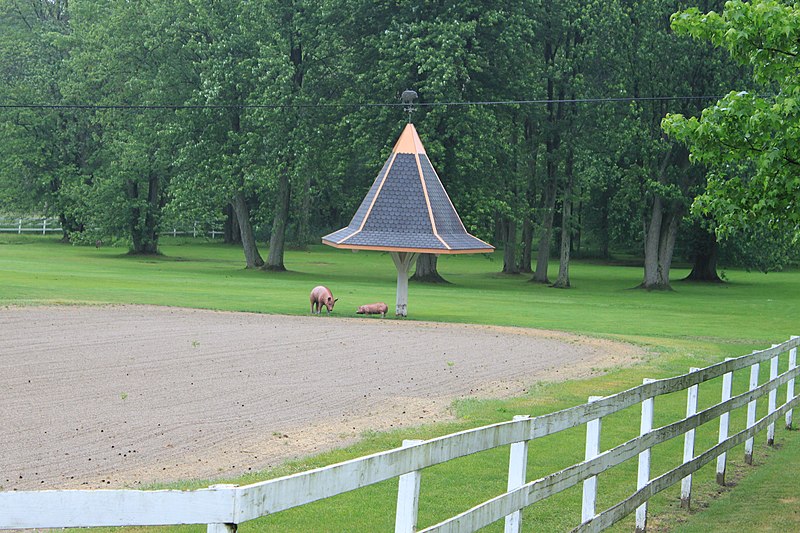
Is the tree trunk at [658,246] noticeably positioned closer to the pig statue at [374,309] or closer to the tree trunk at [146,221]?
the pig statue at [374,309]

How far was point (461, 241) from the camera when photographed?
3259 centimetres

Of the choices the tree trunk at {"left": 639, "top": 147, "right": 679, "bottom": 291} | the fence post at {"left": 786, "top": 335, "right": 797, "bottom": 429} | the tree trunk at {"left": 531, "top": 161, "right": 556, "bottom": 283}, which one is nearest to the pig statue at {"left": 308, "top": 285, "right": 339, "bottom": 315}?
the fence post at {"left": 786, "top": 335, "right": 797, "bottom": 429}

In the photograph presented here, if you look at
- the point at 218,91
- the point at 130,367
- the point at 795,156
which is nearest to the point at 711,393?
the point at 795,156

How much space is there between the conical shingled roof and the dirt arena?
2897 mm

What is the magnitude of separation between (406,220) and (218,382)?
1590 centimetres

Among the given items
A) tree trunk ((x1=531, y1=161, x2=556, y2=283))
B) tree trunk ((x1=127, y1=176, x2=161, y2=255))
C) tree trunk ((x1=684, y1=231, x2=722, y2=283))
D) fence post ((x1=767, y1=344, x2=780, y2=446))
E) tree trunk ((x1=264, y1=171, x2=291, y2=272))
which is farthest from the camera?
tree trunk ((x1=127, y1=176, x2=161, y2=255))

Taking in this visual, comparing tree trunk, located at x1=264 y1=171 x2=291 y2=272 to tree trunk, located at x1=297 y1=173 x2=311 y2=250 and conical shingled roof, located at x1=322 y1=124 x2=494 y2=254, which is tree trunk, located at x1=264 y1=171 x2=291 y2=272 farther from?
conical shingled roof, located at x1=322 y1=124 x2=494 y2=254

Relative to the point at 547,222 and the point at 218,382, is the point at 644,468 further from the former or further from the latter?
the point at 547,222

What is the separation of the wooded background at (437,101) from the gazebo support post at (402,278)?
1465cm

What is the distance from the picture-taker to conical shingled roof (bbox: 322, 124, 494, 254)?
31.6 meters

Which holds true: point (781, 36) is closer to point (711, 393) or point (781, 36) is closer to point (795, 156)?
point (795, 156)

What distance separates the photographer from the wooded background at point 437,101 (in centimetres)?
4872

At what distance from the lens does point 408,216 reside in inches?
1278

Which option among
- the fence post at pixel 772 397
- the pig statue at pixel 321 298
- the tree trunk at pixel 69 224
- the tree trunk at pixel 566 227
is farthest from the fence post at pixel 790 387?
the tree trunk at pixel 69 224
